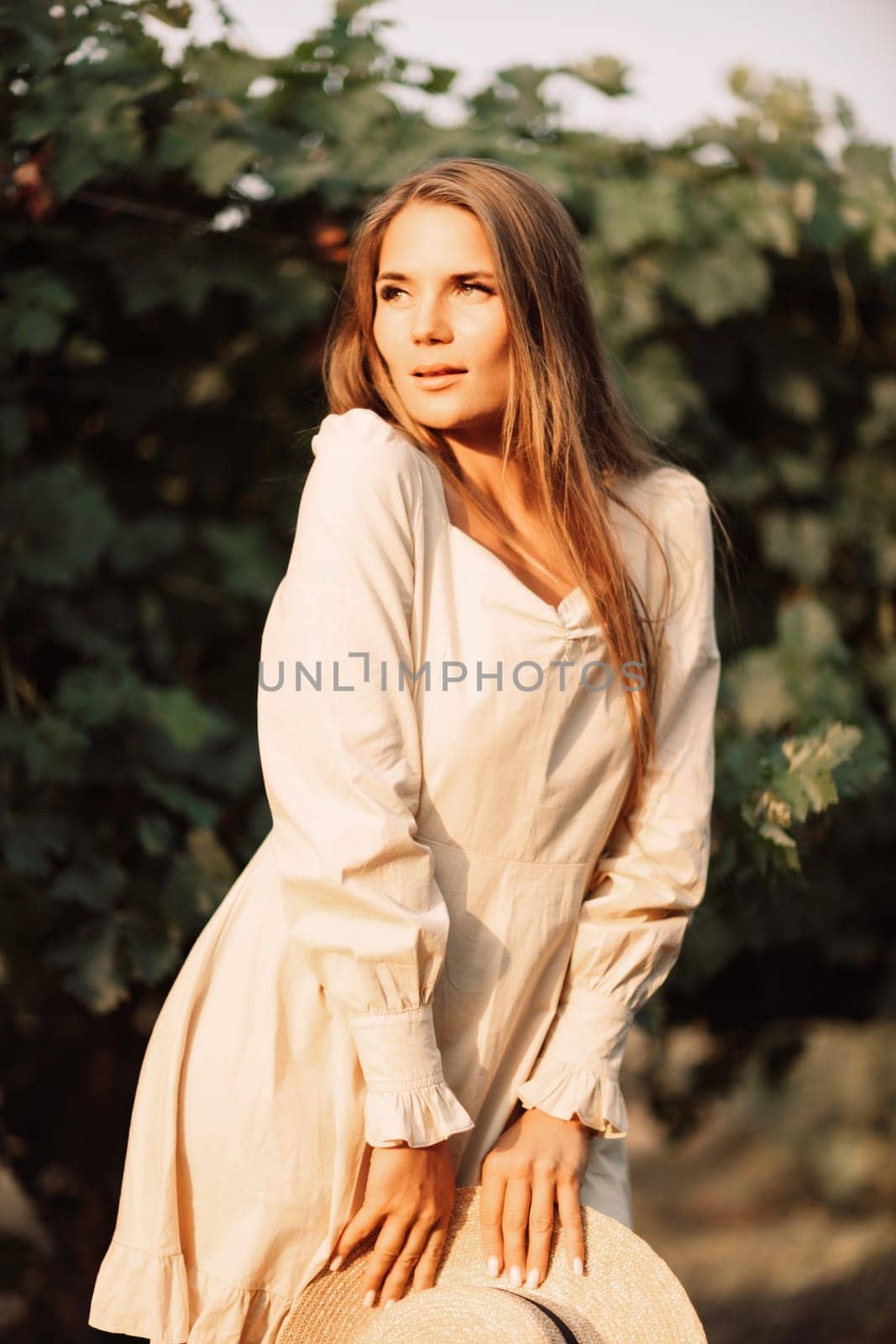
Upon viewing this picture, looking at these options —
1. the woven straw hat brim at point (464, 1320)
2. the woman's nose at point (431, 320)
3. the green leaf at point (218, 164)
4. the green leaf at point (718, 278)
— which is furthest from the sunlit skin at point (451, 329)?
the green leaf at point (718, 278)

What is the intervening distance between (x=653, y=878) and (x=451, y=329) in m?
0.62

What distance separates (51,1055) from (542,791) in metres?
1.50

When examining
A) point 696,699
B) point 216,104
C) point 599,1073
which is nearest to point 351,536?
point 696,699

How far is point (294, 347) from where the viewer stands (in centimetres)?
271

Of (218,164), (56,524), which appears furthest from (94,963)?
(218,164)

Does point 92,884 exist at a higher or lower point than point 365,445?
lower

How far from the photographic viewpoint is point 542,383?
1542mm

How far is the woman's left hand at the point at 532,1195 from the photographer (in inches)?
54.6

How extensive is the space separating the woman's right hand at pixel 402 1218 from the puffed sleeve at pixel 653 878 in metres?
0.17

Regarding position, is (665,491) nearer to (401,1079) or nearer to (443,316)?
(443,316)

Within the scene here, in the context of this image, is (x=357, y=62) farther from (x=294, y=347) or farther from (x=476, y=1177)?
(x=476, y=1177)

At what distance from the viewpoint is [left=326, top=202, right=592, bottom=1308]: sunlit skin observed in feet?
4.44

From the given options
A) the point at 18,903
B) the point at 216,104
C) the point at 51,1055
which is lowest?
the point at 51,1055

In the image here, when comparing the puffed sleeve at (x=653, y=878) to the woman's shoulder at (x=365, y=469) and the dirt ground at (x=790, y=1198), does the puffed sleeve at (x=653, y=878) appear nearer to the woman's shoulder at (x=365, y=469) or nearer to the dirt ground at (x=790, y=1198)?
the woman's shoulder at (x=365, y=469)
